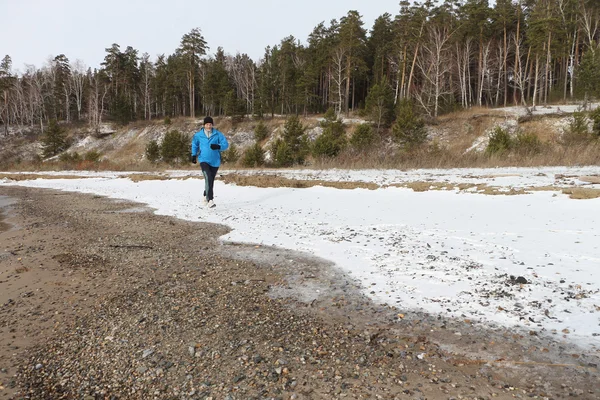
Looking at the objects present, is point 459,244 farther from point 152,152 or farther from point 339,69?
point 339,69

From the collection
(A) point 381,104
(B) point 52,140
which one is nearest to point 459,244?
(A) point 381,104

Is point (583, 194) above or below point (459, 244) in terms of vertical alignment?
above

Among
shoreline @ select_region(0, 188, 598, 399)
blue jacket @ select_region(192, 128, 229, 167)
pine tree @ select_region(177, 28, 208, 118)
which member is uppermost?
pine tree @ select_region(177, 28, 208, 118)

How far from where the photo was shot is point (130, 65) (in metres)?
64.1

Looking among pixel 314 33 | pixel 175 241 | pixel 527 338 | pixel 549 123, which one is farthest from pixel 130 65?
pixel 527 338

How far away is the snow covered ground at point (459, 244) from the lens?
272cm

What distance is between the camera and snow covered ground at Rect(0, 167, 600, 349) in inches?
107

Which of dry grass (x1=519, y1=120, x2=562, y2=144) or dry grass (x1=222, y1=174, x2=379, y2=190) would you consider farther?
dry grass (x1=519, y1=120, x2=562, y2=144)

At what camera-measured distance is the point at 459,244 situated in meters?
4.37

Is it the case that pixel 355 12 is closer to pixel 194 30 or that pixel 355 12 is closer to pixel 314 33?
pixel 314 33

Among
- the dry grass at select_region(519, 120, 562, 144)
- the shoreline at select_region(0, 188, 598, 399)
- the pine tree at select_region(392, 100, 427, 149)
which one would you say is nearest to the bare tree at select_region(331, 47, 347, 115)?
the pine tree at select_region(392, 100, 427, 149)

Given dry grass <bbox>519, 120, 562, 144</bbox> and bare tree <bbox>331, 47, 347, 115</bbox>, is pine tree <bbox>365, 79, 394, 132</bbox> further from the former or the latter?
dry grass <bbox>519, 120, 562, 144</bbox>

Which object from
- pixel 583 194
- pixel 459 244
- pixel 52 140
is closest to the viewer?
pixel 459 244

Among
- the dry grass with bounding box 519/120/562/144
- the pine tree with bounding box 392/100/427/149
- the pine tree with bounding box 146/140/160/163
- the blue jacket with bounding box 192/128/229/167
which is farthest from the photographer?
the pine tree with bounding box 146/140/160/163
